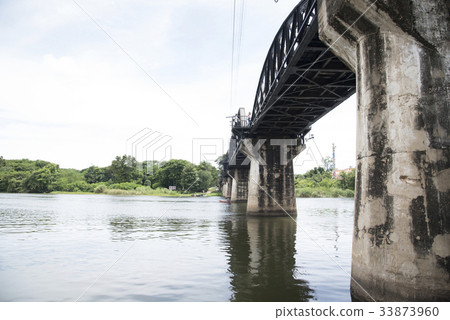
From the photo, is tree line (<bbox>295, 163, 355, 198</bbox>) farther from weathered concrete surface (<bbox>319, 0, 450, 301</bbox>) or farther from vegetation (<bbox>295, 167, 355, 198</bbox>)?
weathered concrete surface (<bbox>319, 0, 450, 301</bbox>)

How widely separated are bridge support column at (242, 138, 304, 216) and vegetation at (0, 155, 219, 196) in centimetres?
8040

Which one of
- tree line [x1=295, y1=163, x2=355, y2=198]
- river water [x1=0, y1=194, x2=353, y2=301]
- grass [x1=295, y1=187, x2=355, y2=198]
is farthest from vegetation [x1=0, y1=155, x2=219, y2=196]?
river water [x1=0, y1=194, x2=353, y2=301]

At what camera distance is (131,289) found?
23.7 feet

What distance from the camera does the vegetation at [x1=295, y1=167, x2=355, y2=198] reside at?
91.2 meters

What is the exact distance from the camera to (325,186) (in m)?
114

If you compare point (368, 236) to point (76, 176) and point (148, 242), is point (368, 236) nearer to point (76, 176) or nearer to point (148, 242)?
point (148, 242)

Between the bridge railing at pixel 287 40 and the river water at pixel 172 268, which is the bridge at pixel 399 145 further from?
the bridge railing at pixel 287 40

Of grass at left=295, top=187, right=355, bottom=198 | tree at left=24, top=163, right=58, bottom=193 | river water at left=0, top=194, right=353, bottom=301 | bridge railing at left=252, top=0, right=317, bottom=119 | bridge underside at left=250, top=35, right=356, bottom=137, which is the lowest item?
grass at left=295, top=187, right=355, bottom=198

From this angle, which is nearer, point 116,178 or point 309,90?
point 309,90

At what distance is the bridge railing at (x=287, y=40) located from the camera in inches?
457

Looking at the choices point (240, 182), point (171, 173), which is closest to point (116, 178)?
point (171, 173)

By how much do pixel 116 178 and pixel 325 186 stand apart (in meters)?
83.5

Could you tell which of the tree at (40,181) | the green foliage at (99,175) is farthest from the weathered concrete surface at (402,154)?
the green foliage at (99,175)

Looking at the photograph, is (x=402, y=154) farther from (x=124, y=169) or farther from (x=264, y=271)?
(x=124, y=169)
